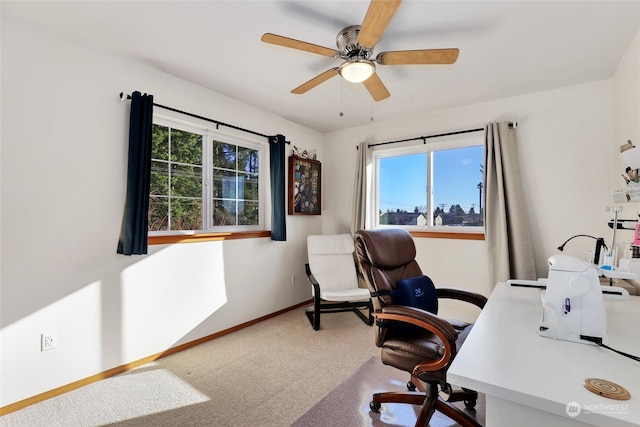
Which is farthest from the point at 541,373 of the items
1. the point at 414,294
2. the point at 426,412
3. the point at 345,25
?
the point at 345,25

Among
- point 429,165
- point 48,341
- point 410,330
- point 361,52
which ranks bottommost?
point 48,341

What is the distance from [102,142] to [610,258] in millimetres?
3546

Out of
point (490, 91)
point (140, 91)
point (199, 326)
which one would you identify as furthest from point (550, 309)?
point (140, 91)

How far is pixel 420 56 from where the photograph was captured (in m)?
1.76

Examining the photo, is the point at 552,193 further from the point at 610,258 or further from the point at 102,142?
the point at 102,142

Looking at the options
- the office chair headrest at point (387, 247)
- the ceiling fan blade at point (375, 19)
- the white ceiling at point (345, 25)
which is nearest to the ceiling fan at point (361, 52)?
the ceiling fan blade at point (375, 19)

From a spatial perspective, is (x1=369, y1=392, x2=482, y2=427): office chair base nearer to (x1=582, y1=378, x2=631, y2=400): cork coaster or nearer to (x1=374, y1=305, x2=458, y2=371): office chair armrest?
(x1=374, y1=305, x2=458, y2=371): office chair armrest

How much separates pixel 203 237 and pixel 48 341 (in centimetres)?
126

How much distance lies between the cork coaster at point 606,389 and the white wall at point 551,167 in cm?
252

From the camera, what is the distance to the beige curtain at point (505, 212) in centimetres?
286

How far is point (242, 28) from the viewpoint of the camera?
192 cm
